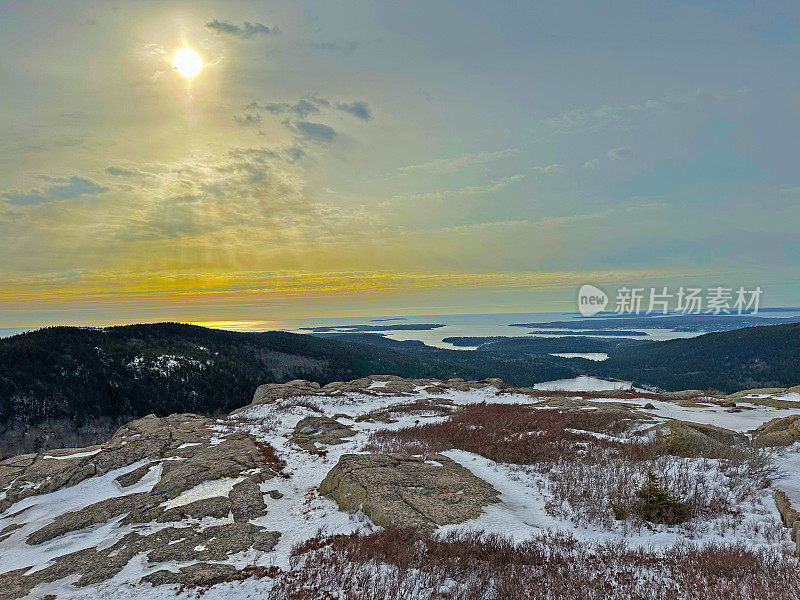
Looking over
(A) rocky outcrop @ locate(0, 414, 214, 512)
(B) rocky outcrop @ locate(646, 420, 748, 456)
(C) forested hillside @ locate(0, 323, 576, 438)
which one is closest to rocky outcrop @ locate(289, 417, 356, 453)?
(A) rocky outcrop @ locate(0, 414, 214, 512)

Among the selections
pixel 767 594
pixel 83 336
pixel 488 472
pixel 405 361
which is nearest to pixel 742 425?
pixel 488 472

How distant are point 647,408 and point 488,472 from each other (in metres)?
20.1

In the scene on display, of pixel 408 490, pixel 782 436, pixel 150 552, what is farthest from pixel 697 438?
pixel 150 552

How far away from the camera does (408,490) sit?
37.6ft

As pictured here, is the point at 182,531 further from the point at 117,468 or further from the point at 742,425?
the point at 742,425

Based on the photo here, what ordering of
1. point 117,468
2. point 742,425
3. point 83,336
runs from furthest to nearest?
point 83,336 < point 742,425 < point 117,468

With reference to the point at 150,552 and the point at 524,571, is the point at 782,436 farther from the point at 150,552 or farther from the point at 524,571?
the point at 150,552

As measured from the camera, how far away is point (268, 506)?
12242 mm

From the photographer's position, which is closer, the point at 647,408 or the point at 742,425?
the point at 742,425

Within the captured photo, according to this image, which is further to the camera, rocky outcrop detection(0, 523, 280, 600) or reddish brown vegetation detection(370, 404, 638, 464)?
reddish brown vegetation detection(370, 404, 638, 464)

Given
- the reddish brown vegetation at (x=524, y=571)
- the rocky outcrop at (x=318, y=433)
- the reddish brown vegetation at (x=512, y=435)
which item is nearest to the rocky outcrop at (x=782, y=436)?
the reddish brown vegetation at (x=512, y=435)

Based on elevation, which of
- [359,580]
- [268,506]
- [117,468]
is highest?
[359,580]

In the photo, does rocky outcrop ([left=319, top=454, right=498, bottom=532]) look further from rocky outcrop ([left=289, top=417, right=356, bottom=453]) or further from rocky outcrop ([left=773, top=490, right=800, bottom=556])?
rocky outcrop ([left=289, top=417, right=356, bottom=453])

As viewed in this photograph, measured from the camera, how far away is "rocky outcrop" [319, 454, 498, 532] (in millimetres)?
9969
